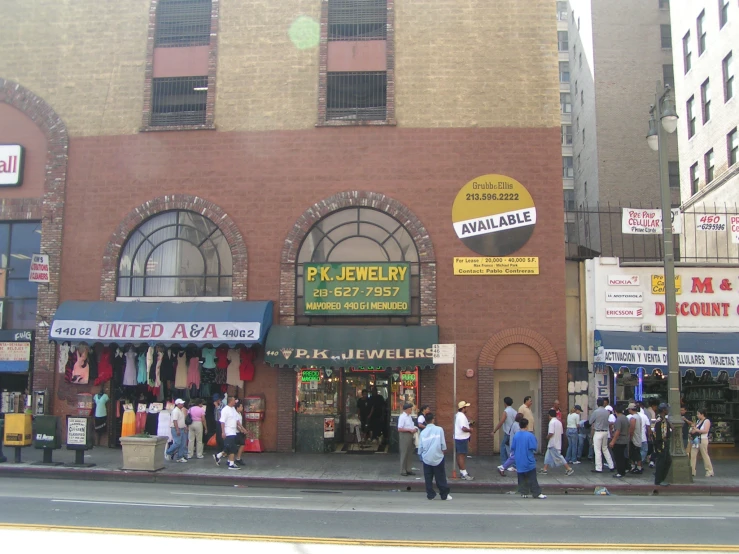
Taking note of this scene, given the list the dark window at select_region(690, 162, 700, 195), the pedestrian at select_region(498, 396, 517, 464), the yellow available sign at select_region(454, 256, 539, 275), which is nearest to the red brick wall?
the yellow available sign at select_region(454, 256, 539, 275)

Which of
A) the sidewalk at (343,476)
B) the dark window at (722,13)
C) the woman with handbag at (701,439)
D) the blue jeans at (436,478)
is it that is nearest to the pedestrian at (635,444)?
the sidewalk at (343,476)

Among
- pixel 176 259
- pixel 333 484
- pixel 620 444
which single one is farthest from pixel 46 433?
pixel 620 444

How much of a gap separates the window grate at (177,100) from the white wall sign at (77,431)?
9210 millimetres

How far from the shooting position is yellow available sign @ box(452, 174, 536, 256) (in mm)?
19766

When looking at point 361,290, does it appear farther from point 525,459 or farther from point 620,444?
point 525,459

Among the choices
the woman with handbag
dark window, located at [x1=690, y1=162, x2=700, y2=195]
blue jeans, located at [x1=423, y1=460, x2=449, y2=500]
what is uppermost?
dark window, located at [x1=690, y1=162, x2=700, y2=195]

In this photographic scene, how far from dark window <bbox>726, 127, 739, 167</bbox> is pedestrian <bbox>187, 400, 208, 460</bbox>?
2280 centimetres

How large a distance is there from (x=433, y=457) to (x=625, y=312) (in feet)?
31.4

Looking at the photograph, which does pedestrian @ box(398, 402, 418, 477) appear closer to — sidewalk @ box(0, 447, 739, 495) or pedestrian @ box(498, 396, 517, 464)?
sidewalk @ box(0, 447, 739, 495)

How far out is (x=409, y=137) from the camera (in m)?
20.2

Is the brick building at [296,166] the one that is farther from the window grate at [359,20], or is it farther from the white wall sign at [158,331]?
the white wall sign at [158,331]

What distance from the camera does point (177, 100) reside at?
21.3m

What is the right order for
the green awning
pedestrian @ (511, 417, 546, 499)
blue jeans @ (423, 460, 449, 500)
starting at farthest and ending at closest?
the green awning
pedestrian @ (511, 417, 546, 499)
blue jeans @ (423, 460, 449, 500)

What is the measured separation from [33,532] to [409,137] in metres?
14.3
